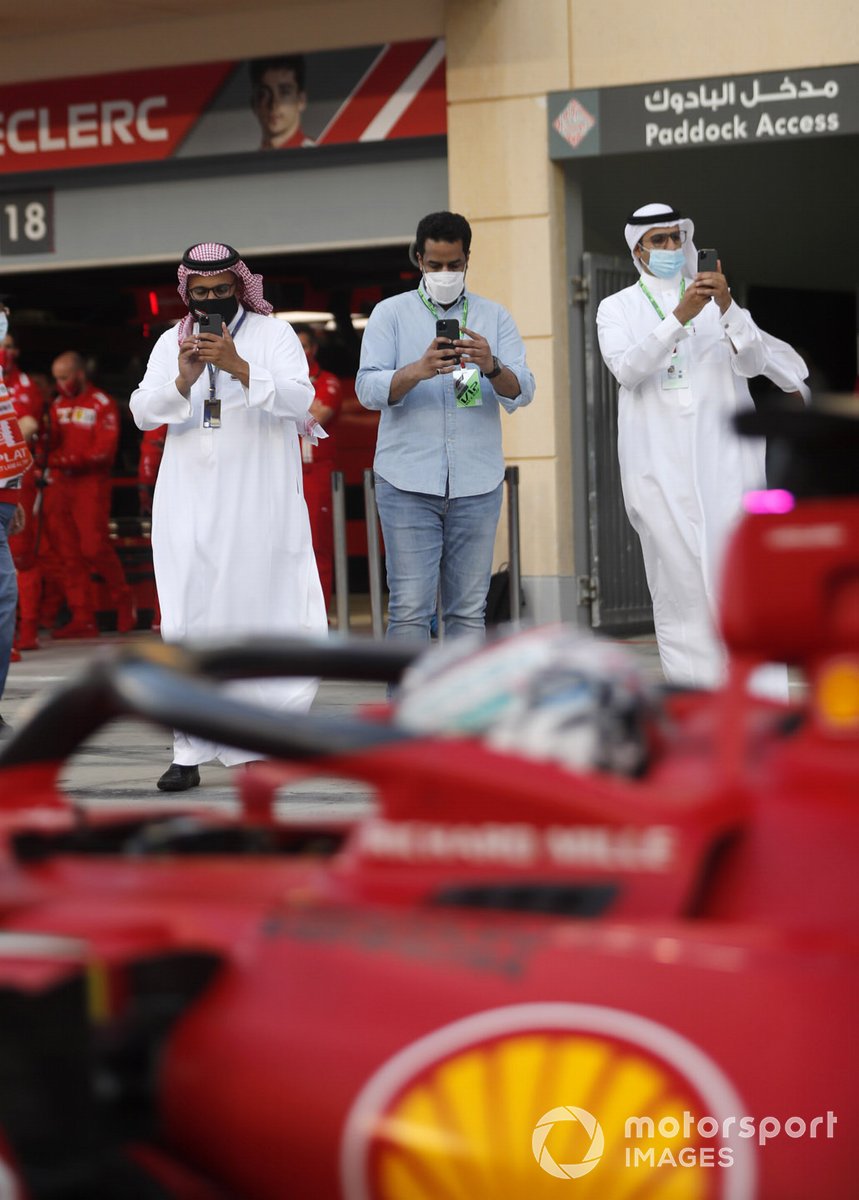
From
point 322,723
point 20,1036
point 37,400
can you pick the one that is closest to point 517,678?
point 322,723

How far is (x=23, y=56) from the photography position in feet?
42.7

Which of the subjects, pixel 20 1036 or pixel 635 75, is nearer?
pixel 20 1036

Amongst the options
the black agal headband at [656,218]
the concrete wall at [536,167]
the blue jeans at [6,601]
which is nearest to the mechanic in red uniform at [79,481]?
the concrete wall at [536,167]

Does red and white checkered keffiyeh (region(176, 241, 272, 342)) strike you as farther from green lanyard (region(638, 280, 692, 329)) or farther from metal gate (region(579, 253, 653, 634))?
metal gate (region(579, 253, 653, 634))

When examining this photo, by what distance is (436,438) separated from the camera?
7.02 meters

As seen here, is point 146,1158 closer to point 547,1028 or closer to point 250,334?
point 547,1028

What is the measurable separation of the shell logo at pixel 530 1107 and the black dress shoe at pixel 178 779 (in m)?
4.69

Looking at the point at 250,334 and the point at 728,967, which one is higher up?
the point at 250,334

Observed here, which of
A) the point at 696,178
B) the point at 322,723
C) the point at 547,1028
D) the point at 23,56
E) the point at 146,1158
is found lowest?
the point at 146,1158

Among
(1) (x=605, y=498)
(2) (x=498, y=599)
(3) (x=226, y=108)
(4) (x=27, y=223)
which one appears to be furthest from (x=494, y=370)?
(4) (x=27, y=223)

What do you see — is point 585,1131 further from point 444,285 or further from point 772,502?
point 444,285

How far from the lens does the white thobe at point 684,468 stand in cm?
693

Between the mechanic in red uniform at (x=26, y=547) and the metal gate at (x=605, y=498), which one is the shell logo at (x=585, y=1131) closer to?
the metal gate at (x=605, y=498)

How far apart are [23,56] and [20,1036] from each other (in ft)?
40.1
